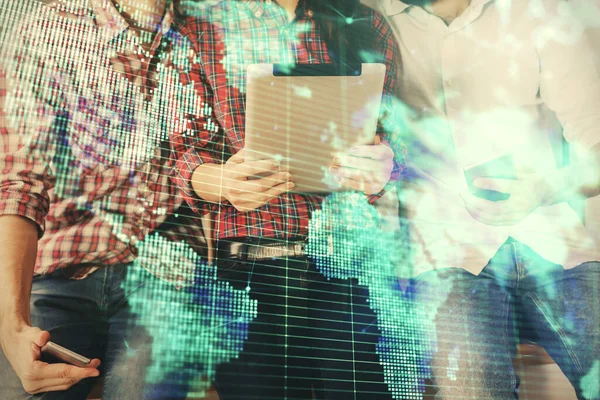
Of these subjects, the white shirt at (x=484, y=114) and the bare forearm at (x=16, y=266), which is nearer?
the bare forearm at (x=16, y=266)

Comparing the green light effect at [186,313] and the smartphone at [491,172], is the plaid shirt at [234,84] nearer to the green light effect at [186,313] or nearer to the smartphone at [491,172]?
the green light effect at [186,313]

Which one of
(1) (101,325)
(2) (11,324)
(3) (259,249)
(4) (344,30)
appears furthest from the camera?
(4) (344,30)

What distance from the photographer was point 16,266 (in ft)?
2.25

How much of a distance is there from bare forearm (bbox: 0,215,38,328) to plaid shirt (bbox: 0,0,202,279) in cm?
2

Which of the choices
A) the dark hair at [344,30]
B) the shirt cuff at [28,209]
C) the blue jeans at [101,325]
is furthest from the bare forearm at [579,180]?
the shirt cuff at [28,209]

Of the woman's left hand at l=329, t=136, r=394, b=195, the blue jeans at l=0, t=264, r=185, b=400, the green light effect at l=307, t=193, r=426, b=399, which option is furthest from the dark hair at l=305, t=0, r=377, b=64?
the blue jeans at l=0, t=264, r=185, b=400

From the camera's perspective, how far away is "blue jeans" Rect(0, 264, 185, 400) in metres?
0.73

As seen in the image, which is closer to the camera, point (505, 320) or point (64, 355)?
point (64, 355)

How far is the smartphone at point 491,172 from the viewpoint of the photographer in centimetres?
103

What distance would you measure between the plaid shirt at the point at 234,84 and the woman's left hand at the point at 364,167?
0.04 meters

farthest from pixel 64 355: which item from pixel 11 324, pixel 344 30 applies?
pixel 344 30

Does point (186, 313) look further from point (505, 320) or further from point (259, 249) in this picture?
point (505, 320)

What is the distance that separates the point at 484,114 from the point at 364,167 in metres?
0.33

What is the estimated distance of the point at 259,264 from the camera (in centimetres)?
87
